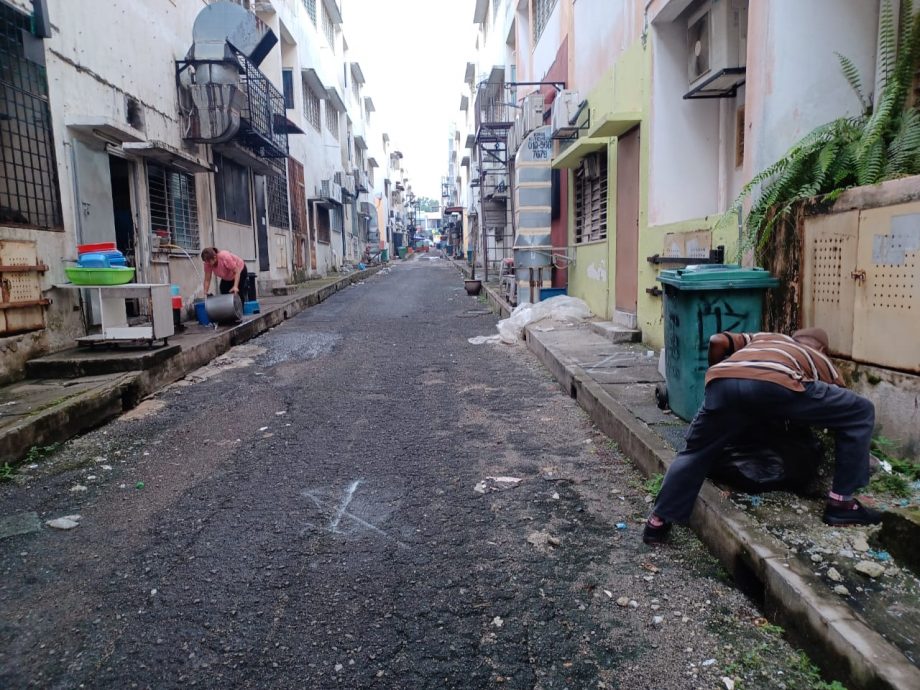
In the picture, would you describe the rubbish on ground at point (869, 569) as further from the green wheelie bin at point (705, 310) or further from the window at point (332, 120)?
the window at point (332, 120)

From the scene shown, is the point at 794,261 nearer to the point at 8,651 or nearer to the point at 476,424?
the point at 476,424

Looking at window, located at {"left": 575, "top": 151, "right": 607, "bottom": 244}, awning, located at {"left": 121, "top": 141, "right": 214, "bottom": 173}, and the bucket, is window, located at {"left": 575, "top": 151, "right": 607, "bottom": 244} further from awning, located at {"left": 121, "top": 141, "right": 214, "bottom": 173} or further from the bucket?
the bucket

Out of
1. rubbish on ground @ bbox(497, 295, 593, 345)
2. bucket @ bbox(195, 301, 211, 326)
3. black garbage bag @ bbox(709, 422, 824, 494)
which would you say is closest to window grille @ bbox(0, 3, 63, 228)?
bucket @ bbox(195, 301, 211, 326)

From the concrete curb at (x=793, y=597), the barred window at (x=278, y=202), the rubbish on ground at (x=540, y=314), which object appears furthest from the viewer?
the barred window at (x=278, y=202)

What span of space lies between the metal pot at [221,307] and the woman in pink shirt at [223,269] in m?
0.34

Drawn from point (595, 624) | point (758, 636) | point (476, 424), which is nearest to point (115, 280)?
point (476, 424)

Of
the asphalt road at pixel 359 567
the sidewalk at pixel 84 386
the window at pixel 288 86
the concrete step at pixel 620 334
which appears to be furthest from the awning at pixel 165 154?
the window at pixel 288 86

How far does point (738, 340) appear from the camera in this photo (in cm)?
321

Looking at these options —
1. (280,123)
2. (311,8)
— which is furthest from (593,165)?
(311,8)

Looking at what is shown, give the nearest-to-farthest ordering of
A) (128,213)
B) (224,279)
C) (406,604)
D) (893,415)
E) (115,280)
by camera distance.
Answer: (406,604) < (893,415) < (115,280) < (128,213) < (224,279)

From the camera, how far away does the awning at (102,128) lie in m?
7.58

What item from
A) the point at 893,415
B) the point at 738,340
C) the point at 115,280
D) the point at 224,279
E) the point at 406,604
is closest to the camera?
the point at 406,604

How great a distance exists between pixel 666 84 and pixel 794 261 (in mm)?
3754

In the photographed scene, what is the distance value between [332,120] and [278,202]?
1357 cm
